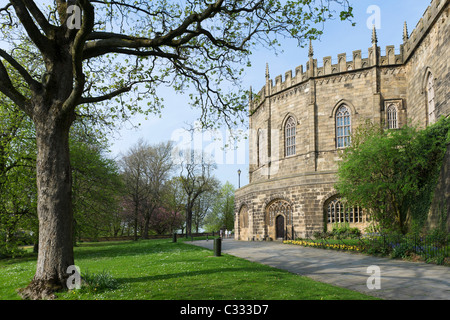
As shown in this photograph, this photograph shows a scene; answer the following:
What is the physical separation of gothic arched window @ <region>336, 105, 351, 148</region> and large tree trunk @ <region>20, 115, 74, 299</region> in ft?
77.8

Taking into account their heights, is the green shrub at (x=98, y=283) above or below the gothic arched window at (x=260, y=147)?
below

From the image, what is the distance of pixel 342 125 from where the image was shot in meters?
28.5

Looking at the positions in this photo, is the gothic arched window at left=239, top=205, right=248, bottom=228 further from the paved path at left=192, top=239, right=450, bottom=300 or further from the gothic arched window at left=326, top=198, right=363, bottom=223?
the paved path at left=192, top=239, right=450, bottom=300

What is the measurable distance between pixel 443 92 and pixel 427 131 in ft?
9.61

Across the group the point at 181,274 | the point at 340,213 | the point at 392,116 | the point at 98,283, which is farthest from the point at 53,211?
the point at 392,116

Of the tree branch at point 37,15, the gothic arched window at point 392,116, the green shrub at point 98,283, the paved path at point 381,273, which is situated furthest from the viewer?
the gothic arched window at point 392,116

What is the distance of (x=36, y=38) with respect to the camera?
356 inches

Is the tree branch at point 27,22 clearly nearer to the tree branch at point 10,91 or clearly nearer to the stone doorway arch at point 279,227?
the tree branch at point 10,91

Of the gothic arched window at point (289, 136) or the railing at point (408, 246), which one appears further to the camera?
the gothic arched window at point (289, 136)

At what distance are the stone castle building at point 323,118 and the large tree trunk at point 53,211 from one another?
19.7m

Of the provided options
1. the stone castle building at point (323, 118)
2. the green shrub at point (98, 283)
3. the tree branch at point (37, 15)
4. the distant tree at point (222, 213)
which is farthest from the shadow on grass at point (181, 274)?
the distant tree at point (222, 213)

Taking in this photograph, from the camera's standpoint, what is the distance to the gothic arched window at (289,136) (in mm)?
30953
